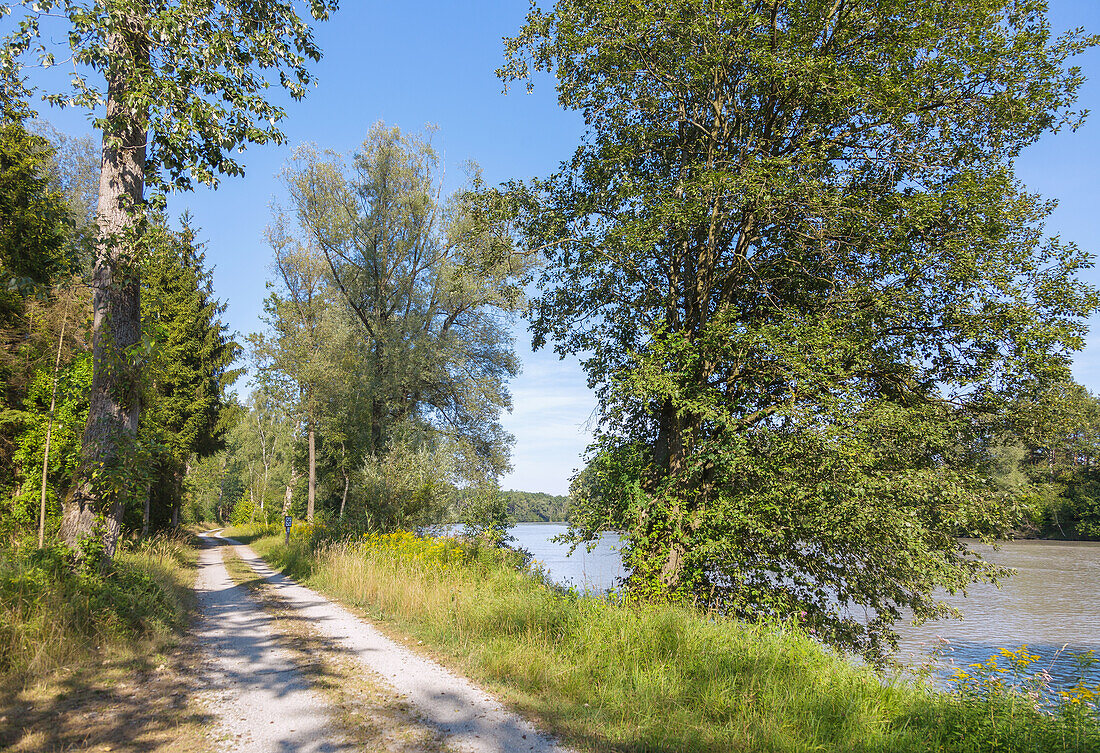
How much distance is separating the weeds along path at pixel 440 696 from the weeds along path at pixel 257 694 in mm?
741

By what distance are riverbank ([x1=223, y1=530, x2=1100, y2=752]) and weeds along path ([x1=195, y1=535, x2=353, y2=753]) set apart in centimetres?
165

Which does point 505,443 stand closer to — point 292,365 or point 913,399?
point 292,365

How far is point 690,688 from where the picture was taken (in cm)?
518

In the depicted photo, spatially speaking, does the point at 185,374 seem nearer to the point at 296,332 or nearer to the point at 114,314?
the point at 296,332

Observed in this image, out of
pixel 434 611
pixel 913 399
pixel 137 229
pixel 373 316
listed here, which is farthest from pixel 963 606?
pixel 137 229

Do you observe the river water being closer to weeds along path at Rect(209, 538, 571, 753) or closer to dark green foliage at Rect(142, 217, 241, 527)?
weeds along path at Rect(209, 538, 571, 753)

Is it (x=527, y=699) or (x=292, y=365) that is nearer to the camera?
(x=527, y=699)

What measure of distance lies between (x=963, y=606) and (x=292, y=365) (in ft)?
92.8

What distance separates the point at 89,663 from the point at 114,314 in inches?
173

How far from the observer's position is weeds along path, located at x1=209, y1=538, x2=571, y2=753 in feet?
14.0

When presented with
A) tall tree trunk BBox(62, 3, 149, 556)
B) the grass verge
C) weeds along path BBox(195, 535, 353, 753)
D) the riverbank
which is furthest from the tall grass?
the riverbank

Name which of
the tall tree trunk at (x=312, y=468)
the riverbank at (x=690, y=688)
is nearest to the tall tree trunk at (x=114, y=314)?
the riverbank at (x=690, y=688)

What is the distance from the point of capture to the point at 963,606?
18.6m

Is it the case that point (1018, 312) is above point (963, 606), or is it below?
above
